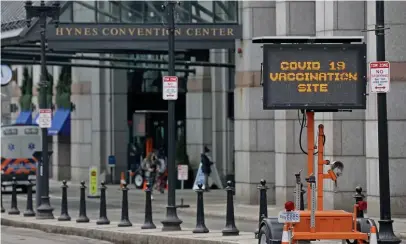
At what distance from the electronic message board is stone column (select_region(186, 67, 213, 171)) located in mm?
28998

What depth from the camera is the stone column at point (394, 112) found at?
25.6 meters

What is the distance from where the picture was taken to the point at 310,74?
54.4 feet

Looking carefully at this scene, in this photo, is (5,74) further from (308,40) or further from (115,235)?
(308,40)

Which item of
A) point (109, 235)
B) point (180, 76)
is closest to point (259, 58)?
point (109, 235)

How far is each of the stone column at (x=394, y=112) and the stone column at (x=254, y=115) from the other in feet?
26.1

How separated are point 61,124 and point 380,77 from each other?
125ft

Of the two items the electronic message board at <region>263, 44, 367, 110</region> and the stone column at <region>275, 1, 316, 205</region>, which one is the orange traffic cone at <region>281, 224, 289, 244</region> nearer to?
the electronic message board at <region>263, 44, 367, 110</region>

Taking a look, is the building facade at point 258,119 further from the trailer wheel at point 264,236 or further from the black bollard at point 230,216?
the trailer wheel at point 264,236

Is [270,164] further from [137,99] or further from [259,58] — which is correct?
[137,99]

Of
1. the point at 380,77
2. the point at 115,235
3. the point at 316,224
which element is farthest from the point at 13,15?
the point at 316,224

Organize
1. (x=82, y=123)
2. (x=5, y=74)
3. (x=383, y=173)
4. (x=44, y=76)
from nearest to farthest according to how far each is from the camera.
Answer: (x=383, y=173), (x=44, y=76), (x=5, y=74), (x=82, y=123)

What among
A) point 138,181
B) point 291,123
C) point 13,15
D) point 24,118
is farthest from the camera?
point 24,118

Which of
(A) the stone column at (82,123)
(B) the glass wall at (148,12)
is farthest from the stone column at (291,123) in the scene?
(A) the stone column at (82,123)

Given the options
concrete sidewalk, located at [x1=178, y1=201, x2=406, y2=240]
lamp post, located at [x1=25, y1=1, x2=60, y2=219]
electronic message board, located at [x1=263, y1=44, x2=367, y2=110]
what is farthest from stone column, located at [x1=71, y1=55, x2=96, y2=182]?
electronic message board, located at [x1=263, y1=44, x2=367, y2=110]
